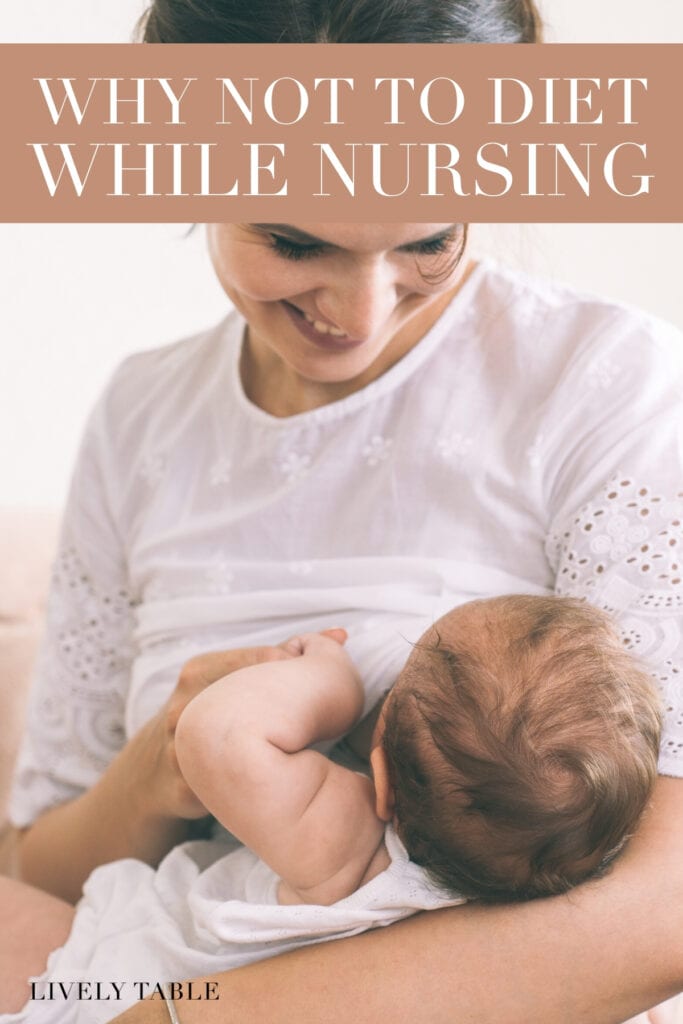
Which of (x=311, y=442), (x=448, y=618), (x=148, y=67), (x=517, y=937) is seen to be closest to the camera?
(x=517, y=937)

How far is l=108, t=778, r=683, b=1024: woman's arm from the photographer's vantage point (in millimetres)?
1108

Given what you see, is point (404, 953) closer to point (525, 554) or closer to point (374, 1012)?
point (374, 1012)

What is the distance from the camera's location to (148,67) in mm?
1376

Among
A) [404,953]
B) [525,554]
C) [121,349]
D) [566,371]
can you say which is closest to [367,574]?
[525,554]

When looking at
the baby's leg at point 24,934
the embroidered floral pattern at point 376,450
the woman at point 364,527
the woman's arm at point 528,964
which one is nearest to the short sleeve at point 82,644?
the woman at point 364,527

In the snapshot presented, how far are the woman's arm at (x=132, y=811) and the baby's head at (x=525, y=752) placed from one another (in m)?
0.25

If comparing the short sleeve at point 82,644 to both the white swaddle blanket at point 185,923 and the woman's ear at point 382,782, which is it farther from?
the woman's ear at point 382,782

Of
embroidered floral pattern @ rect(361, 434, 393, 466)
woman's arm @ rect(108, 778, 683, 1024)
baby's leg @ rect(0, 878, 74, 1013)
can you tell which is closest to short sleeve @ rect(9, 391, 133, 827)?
baby's leg @ rect(0, 878, 74, 1013)

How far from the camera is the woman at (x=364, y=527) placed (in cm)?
114

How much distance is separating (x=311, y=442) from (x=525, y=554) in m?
0.34

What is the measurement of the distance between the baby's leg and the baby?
1.04 feet

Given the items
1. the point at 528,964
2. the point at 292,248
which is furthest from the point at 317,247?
the point at 528,964

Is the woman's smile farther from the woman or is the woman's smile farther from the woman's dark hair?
the woman's dark hair

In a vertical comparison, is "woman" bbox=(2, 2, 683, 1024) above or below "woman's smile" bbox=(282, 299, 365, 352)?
below
